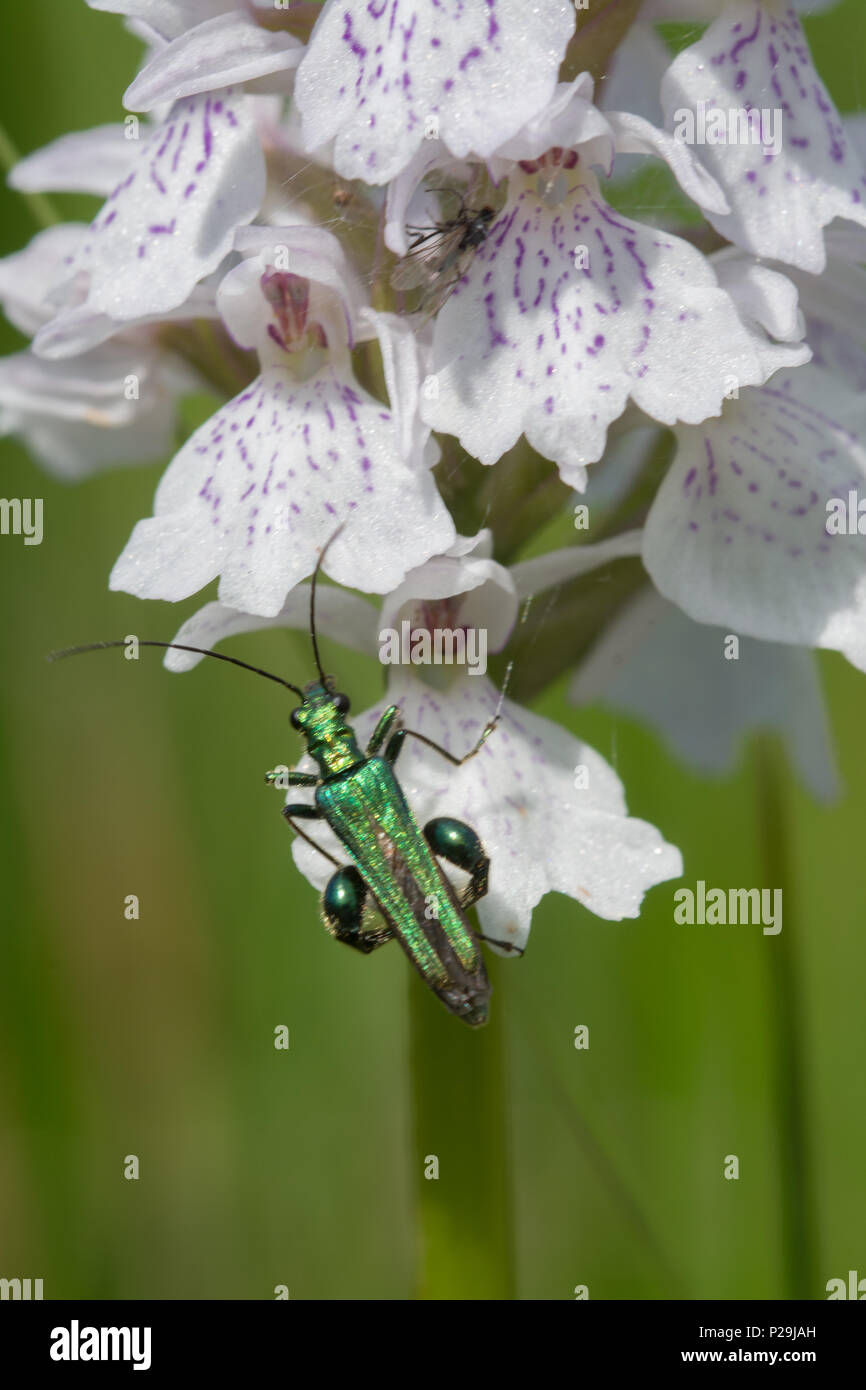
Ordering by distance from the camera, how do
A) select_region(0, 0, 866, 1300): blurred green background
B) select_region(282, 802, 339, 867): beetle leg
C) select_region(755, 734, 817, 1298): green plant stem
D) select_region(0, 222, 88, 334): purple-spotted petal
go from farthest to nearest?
1. select_region(0, 0, 866, 1300): blurred green background
2. select_region(0, 222, 88, 334): purple-spotted petal
3. select_region(755, 734, 817, 1298): green plant stem
4. select_region(282, 802, 339, 867): beetle leg

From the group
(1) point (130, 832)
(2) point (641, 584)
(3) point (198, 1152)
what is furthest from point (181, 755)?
(2) point (641, 584)

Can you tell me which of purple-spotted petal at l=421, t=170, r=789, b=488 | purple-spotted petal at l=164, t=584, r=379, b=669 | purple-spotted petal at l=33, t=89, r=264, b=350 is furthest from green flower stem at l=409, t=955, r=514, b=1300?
purple-spotted petal at l=33, t=89, r=264, b=350

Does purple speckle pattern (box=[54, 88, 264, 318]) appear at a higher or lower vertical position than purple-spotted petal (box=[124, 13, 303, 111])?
lower

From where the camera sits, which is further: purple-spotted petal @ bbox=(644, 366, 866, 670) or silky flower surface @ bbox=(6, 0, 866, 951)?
purple-spotted petal @ bbox=(644, 366, 866, 670)

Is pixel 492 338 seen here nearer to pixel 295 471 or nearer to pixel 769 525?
pixel 295 471

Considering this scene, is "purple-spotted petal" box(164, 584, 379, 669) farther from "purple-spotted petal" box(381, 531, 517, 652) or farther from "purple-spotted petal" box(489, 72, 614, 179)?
"purple-spotted petal" box(489, 72, 614, 179)

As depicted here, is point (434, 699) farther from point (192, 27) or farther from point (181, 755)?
point (181, 755)

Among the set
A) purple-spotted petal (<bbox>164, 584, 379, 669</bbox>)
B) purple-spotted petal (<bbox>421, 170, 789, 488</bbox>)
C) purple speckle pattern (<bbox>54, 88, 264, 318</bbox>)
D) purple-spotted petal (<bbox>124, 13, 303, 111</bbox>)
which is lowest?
purple-spotted petal (<bbox>164, 584, 379, 669</bbox>)

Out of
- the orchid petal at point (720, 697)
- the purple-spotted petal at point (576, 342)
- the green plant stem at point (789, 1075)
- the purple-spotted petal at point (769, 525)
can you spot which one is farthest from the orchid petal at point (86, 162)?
the green plant stem at point (789, 1075)
